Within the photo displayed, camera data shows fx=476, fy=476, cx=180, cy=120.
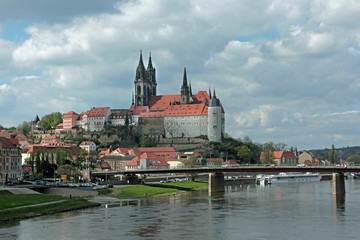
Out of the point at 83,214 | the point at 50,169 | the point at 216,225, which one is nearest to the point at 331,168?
the point at 216,225

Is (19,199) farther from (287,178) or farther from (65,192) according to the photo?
(287,178)

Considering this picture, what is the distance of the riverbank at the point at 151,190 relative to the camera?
9202cm

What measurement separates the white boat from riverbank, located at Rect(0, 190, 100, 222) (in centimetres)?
8116

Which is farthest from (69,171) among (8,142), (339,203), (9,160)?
(339,203)

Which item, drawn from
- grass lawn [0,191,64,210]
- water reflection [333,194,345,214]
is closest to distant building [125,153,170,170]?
water reflection [333,194,345,214]

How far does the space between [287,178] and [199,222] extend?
107381 millimetres

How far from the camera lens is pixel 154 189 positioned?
106m

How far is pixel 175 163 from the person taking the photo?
7392 inches

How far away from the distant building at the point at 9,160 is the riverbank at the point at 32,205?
101 feet

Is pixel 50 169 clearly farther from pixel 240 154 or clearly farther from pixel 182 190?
pixel 240 154

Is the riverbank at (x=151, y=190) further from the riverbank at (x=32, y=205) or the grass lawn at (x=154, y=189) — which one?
the riverbank at (x=32, y=205)

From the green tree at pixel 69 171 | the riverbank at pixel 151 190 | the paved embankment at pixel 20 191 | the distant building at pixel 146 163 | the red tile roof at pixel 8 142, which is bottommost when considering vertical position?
the riverbank at pixel 151 190

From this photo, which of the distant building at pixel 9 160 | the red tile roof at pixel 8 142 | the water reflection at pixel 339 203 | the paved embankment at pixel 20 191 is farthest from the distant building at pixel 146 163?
the water reflection at pixel 339 203

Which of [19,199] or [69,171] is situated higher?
[69,171]
